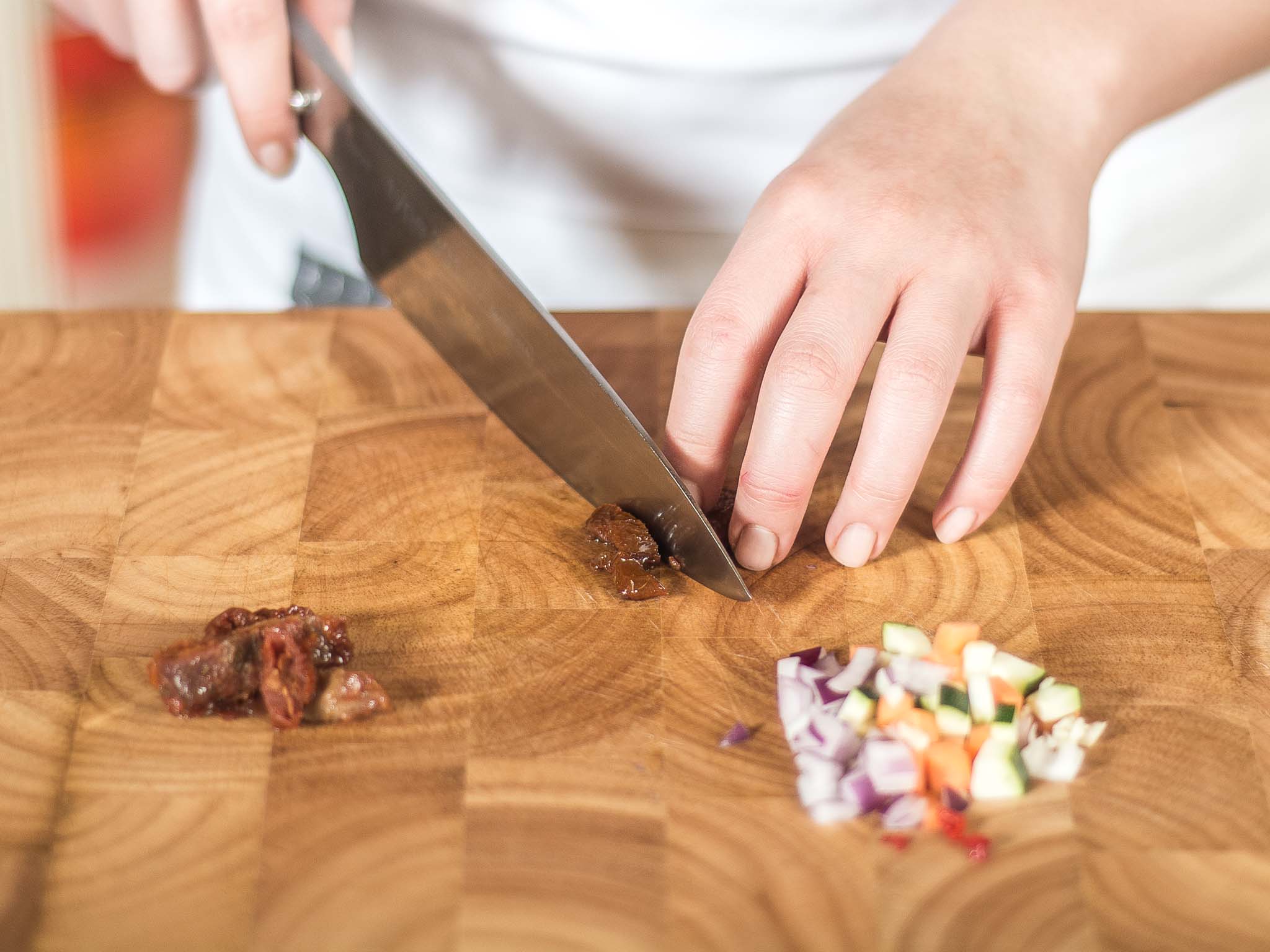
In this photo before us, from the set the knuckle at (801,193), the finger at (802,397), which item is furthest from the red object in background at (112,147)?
the finger at (802,397)

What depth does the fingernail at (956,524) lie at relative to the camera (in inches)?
47.9

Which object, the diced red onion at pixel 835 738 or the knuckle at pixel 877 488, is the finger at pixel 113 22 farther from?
the diced red onion at pixel 835 738

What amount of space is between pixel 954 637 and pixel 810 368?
291 millimetres

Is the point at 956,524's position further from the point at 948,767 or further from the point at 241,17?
the point at 241,17

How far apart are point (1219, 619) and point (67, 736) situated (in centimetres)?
110

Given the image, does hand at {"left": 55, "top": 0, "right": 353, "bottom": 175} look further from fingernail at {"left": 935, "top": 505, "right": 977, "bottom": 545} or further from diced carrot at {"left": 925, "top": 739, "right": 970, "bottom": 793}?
diced carrot at {"left": 925, "top": 739, "right": 970, "bottom": 793}

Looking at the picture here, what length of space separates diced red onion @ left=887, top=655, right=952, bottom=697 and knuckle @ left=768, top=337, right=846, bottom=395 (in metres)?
0.26

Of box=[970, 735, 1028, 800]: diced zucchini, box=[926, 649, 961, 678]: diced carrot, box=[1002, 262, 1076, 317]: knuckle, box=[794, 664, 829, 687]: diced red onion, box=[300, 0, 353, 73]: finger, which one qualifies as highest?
box=[300, 0, 353, 73]: finger

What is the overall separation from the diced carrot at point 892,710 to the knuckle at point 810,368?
0.94 feet

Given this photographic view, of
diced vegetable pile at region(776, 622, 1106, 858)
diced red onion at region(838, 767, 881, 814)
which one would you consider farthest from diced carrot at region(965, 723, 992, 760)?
diced red onion at region(838, 767, 881, 814)

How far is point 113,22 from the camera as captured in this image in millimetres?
1618

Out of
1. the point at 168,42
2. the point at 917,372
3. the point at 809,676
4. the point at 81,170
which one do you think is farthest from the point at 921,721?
the point at 81,170

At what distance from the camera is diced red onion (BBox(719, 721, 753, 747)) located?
1086 millimetres

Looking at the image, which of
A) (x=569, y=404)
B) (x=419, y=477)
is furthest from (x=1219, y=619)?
(x=419, y=477)
